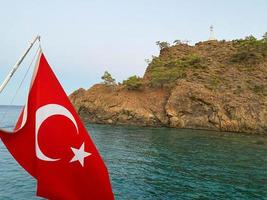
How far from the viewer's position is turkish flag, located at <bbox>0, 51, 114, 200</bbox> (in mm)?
8320

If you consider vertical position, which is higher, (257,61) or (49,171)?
(257,61)

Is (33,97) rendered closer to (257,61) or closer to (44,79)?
(44,79)

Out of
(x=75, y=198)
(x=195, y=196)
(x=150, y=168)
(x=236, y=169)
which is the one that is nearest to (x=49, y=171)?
(x=75, y=198)

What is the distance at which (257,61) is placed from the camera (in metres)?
76.2

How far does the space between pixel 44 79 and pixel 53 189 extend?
3038 millimetres

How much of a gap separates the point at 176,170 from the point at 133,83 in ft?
171

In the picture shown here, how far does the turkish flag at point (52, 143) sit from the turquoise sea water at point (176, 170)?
Result: 1167cm

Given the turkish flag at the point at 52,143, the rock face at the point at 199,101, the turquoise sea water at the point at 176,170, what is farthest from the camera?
the rock face at the point at 199,101

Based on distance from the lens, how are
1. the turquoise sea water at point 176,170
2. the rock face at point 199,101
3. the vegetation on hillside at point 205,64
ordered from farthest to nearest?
the vegetation on hillside at point 205,64
the rock face at point 199,101
the turquoise sea water at point 176,170

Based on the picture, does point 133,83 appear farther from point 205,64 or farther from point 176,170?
point 176,170

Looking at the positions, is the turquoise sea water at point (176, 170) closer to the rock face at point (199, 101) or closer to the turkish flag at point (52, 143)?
the turkish flag at point (52, 143)

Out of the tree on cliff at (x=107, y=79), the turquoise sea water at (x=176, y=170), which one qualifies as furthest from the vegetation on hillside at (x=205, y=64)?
the turquoise sea water at (x=176, y=170)

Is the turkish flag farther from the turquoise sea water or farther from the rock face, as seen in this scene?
the rock face

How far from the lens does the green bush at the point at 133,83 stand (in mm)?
78625
